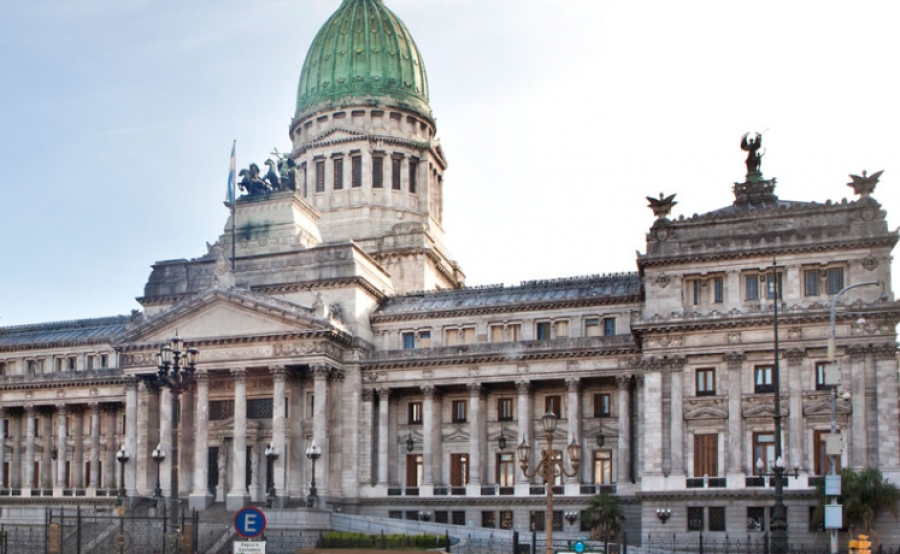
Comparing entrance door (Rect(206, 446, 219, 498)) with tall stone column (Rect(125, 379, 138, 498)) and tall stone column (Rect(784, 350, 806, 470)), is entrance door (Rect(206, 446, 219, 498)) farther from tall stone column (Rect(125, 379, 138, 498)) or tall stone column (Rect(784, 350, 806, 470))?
tall stone column (Rect(784, 350, 806, 470))

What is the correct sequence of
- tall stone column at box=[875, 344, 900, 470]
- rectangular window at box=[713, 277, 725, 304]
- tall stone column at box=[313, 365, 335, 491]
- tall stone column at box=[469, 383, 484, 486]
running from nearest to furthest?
tall stone column at box=[875, 344, 900, 470], rectangular window at box=[713, 277, 725, 304], tall stone column at box=[313, 365, 335, 491], tall stone column at box=[469, 383, 484, 486]

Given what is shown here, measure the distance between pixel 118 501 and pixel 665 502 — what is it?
124ft

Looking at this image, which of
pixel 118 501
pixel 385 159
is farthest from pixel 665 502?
pixel 385 159

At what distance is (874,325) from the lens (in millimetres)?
65312

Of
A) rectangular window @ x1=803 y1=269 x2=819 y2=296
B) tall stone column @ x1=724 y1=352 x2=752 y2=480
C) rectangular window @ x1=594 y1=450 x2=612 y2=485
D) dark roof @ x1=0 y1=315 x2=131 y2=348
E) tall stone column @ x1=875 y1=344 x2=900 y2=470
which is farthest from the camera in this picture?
dark roof @ x1=0 y1=315 x2=131 y2=348

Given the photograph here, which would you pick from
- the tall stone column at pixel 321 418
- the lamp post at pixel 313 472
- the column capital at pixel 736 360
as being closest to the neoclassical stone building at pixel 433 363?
the tall stone column at pixel 321 418

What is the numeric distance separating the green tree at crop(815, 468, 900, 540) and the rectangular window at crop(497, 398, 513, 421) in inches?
1005

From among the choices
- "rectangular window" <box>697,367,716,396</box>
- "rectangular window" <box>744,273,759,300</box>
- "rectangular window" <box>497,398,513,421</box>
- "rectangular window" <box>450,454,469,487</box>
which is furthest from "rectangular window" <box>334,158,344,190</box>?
"rectangular window" <box>744,273,759,300</box>

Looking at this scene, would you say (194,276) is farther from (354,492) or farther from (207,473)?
(354,492)

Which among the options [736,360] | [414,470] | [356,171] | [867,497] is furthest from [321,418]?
Answer: [867,497]

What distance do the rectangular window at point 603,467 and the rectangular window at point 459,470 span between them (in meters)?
9.56

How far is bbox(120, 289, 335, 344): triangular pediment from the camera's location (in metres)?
77.8

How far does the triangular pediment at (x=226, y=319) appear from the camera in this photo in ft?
255

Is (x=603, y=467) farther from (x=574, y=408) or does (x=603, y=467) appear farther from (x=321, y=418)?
(x=321, y=418)
